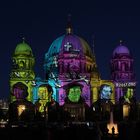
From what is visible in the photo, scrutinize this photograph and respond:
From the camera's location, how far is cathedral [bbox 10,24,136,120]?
11175 centimetres

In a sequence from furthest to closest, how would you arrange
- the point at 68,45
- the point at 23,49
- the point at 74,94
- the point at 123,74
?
the point at 68,45
the point at 123,74
the point at 23,49
the point at 74,94

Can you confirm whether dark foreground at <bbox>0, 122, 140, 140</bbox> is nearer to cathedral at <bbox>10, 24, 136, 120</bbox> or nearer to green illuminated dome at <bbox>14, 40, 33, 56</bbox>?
cathedral at <bbox>10, 24, 136, 120</bbox>

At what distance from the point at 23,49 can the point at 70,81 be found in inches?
518

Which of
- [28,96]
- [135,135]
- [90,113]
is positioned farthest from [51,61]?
[135,135]

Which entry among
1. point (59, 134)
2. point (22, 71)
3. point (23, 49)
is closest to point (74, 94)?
point (22, 71)

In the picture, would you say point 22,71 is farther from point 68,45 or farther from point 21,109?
point 68,45

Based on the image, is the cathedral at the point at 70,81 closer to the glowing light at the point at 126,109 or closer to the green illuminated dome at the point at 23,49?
the green illuminated dome at the point at 23,49

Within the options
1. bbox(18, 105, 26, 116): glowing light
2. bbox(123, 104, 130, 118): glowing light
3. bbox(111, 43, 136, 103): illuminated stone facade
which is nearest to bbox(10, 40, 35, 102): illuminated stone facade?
bbox(18, 105, 26, 116): glowing light

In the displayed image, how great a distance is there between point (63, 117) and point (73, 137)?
1752 inches

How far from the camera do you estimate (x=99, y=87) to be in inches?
4609

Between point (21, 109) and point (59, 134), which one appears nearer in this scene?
point (59, 134)

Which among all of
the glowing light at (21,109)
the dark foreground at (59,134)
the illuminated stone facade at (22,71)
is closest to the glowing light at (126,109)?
the illuminated stone facade at (22,71)

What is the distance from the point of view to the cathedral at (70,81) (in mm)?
111750

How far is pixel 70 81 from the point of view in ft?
375
